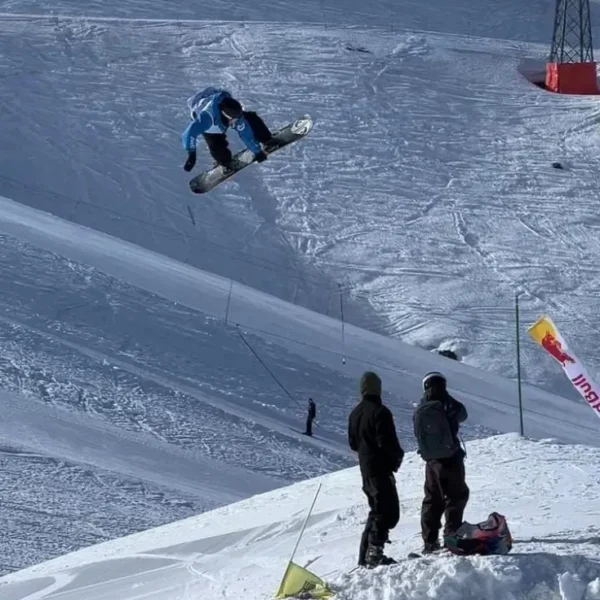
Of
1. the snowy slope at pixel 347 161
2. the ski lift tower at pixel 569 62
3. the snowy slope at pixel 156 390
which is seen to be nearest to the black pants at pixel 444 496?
the snowy slope at pixel 156 390

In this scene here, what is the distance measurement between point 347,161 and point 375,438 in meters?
20.5

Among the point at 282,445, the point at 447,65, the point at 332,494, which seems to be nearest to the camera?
the point at 332,494

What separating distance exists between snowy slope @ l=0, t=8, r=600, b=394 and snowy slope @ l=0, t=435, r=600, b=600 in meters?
10.4

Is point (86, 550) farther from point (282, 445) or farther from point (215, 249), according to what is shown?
point (215, 249)

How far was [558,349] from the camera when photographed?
33.7 feet

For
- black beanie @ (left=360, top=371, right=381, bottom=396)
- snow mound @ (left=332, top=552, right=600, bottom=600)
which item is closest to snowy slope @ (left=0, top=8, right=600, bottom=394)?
black beanie @ (left=360, top=371, right=381, bottom=396)

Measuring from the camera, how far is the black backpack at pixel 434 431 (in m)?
7.79

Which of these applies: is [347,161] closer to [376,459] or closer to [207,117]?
[207,117]

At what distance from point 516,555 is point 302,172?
2087 cm

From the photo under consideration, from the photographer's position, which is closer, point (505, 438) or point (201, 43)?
point (505, 438)

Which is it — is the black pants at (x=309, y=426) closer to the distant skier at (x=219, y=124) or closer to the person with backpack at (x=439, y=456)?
the distant skier at (x=219, y=124)

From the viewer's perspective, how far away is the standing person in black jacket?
7.82 m

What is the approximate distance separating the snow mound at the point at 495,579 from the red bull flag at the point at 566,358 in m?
3.34

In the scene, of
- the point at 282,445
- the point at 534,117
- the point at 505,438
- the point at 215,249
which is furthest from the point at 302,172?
the point at 505,438
